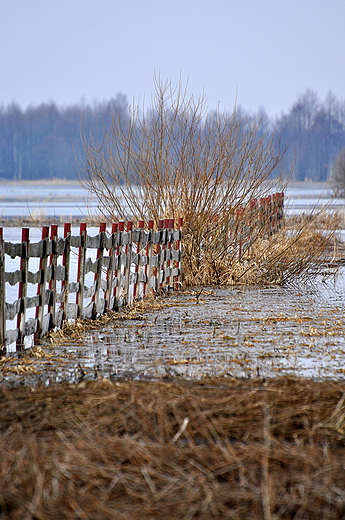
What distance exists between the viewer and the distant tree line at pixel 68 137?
104500mm

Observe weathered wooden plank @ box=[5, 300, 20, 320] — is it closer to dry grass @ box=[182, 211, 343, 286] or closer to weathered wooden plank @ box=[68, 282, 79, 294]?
weathered wooden plank @ box=[68, 282, 79, 294]

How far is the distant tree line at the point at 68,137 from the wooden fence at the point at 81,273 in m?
92.6

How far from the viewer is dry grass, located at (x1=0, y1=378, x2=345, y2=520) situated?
3223 millimetres

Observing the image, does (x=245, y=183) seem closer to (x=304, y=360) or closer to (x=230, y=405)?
(x=304, y=360)

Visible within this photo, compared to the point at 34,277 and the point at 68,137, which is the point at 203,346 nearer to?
the point at 34,277

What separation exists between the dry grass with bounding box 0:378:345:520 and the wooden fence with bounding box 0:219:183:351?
1854 millimetres

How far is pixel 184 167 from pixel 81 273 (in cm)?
484

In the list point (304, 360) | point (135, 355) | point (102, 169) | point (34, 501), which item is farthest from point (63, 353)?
point (102, 169)

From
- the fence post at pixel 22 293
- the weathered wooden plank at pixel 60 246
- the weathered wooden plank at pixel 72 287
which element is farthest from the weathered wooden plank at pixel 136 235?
the fence post at pixel 22 293

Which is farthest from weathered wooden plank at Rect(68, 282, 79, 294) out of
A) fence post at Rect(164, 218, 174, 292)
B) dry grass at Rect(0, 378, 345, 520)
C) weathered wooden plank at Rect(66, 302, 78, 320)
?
fence post at Rect(164, 218, 174, 292)

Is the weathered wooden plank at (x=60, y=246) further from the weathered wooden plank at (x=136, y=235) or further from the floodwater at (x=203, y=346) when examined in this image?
the weathered wooden plank at (x=136, y=235)

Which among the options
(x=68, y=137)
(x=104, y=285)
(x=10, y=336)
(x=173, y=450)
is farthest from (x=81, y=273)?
(x=68, y=137)

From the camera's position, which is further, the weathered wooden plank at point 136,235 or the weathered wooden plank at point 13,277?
the weathered wooden plank at point 136,235

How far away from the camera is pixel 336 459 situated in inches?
148
